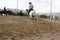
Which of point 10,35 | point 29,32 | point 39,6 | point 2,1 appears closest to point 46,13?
point 39,6

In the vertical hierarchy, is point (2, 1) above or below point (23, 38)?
above

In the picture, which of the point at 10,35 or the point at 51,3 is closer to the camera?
the point at 10,35

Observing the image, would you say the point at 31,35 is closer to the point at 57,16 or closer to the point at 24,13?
the point at 57,16

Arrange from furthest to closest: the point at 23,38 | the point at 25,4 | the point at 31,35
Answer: the point at 25,4 → the point at 31,35 → the point at 23,38

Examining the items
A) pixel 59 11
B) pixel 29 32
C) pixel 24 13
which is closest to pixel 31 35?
pixel 29 32

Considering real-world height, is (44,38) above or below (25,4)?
below

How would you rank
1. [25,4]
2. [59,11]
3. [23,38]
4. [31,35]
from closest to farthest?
[23,38]
[31,35]
[59,11]
[25,4]

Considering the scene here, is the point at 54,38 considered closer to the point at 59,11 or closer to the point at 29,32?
the point at 29,32

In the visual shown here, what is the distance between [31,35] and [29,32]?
2.34ft

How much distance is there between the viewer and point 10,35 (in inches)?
448

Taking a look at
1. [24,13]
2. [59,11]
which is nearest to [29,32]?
[59,11]

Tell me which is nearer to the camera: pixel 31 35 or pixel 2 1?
pixel 31 35

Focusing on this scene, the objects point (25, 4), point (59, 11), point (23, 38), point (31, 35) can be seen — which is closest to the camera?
point (23, 38)

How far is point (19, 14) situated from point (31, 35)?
41.6ft
